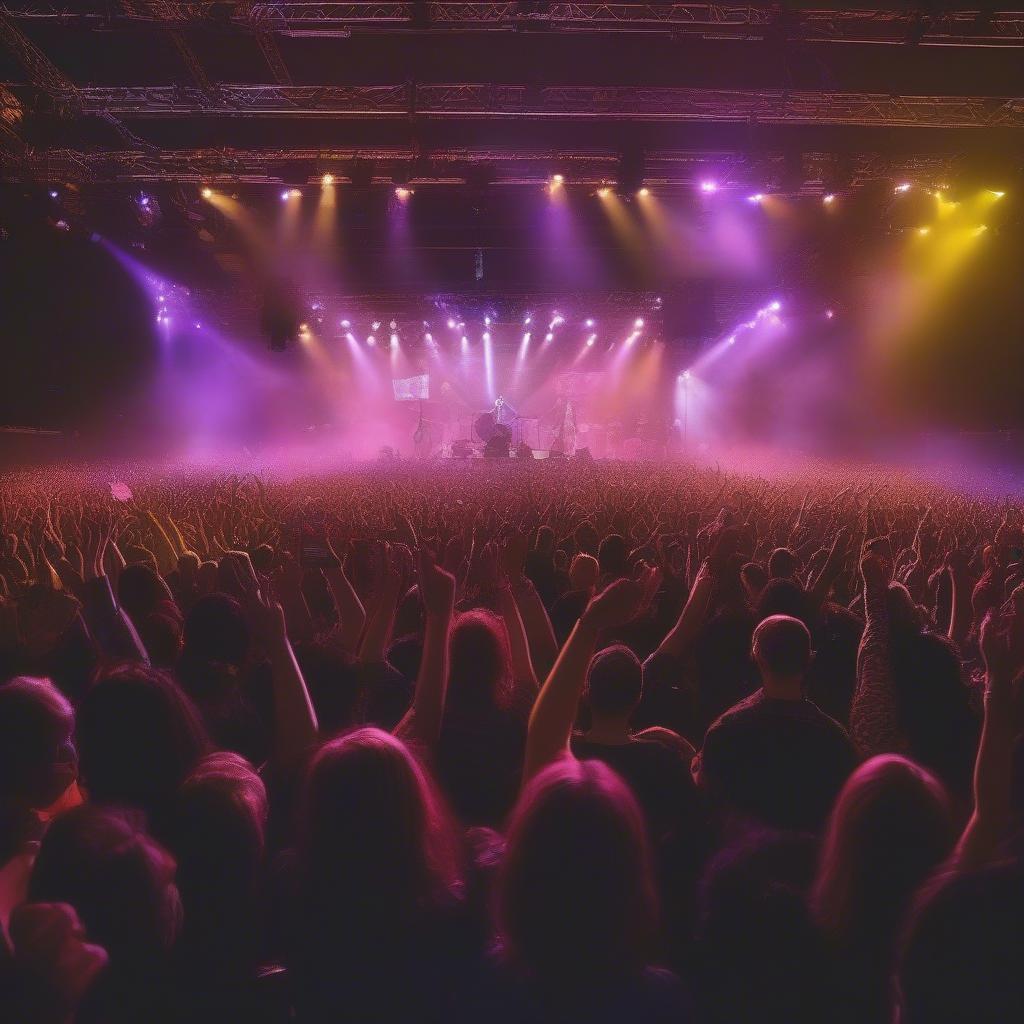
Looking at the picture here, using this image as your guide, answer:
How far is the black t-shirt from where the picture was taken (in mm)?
1744

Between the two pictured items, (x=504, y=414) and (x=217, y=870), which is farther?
(x=504, y=414)

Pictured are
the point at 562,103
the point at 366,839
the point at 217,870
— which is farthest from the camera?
the point at 562,103

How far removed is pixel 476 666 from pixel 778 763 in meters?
0.92

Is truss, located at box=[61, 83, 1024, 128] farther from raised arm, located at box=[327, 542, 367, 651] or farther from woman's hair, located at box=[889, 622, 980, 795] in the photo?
woman's hair, located at box=[889, 622, 980, 795]

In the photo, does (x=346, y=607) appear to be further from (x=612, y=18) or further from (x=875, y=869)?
(x=612, y=18)

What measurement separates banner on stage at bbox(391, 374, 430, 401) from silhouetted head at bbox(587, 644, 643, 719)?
25811 mm

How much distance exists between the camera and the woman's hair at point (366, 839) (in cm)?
114

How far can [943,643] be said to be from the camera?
2367 mm

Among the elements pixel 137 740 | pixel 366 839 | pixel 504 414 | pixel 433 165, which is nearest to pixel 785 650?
pixel 366 839

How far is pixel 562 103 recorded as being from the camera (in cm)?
934

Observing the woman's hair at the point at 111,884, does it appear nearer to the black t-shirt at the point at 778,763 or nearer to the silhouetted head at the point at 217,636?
the silhouetted head at the point at 217,636

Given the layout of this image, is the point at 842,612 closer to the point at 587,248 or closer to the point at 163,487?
the point at 163,487

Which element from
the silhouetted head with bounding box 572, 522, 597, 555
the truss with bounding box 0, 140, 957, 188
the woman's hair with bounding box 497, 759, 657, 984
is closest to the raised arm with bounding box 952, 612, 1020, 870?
the woman's hair with bounding box 497, 759, 657, 984

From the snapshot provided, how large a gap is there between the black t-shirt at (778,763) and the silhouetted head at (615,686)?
32cm
